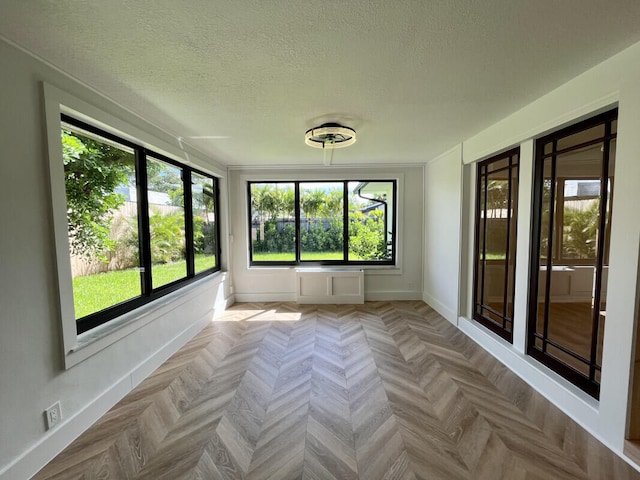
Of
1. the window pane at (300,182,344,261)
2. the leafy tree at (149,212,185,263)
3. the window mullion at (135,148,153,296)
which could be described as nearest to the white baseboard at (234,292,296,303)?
Result: the window pane at (300,182,344,261)

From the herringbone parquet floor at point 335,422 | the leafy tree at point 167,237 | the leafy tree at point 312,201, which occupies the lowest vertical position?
the herringbone parquet floor at point 335,422

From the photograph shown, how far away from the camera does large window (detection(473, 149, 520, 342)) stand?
300 cm

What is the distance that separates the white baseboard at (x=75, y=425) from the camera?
5.19 feet

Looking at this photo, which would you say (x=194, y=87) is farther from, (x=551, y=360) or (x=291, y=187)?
(x=551, y=360)

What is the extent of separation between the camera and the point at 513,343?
9.27ft

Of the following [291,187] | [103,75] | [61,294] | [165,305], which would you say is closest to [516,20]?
[103,75]

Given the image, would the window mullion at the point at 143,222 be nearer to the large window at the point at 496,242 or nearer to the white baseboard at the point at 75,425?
the white baseboard at the point at 75,425

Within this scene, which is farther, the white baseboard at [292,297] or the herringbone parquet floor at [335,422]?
the white baseboard at [292,297]

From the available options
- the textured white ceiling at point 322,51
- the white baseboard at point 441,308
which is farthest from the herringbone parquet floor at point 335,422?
the textured white ceiling at point 322,51

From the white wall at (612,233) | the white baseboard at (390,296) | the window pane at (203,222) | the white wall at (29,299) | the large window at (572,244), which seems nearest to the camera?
the white wall at (29,299)

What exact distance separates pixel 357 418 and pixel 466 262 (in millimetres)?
2614

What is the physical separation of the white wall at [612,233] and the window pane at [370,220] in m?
2.17

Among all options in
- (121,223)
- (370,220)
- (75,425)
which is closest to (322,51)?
(121,223)

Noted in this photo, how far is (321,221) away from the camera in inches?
206
